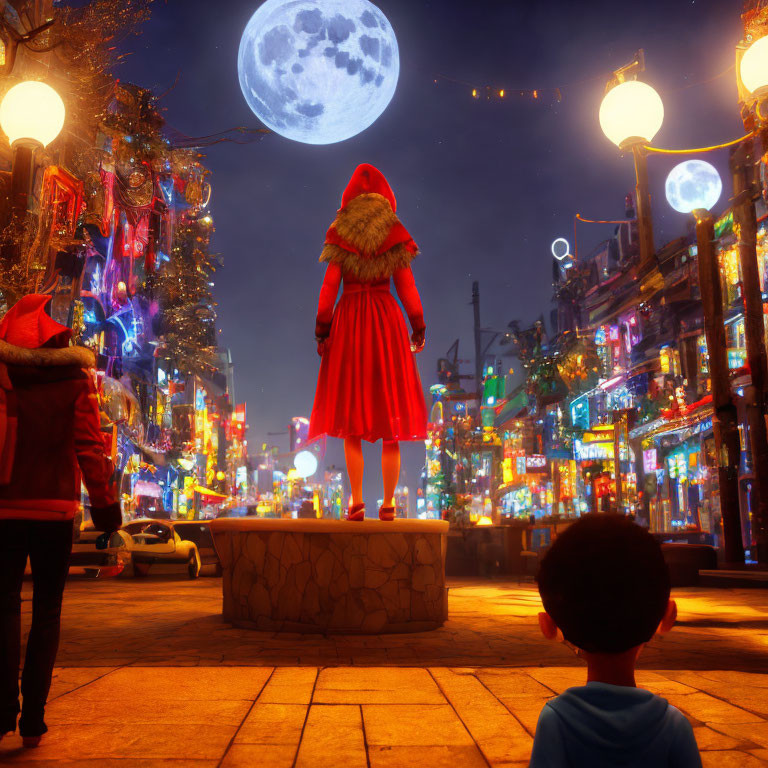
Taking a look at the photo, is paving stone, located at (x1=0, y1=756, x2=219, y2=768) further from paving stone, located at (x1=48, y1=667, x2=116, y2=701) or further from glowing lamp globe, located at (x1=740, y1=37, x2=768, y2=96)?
glowing lamp globe, located at (x1=740, y1=37, x2=768, y2=96)

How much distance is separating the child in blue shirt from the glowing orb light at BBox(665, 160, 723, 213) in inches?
549

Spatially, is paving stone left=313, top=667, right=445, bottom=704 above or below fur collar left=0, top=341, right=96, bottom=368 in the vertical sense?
below

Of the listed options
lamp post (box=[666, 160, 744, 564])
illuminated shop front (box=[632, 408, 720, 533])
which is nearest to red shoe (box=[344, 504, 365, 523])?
lamp post (box=[666, 160, 744, 564])

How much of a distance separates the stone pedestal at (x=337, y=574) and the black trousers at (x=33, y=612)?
299cm

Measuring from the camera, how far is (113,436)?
2455 centimetres

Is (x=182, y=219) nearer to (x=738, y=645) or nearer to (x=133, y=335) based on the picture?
(x=133, y=335)

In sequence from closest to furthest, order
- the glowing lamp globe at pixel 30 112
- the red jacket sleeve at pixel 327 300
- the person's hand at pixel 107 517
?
the person's hand at pixel 107 517 → the red jacket sleeve at pixel 327 300 → the glowing lamp globe at pixel 30 112

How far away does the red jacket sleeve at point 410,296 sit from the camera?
6605 mm

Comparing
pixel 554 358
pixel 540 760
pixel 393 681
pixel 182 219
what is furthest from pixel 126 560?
pixel 554 358

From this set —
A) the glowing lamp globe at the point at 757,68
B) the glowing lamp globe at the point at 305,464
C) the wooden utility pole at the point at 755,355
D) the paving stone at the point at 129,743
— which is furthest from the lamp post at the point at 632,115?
the glowing lamp globe at the point at 305,464

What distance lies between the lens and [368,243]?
6402 mm

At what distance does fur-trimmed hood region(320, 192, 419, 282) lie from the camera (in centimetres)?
642

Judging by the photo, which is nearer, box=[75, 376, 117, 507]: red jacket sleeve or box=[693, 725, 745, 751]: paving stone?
box=[693, 725, 745, 751]: paving stone

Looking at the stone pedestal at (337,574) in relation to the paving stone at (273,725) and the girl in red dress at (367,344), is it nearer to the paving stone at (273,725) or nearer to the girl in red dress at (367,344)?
the girl in red dress at (367,344)
